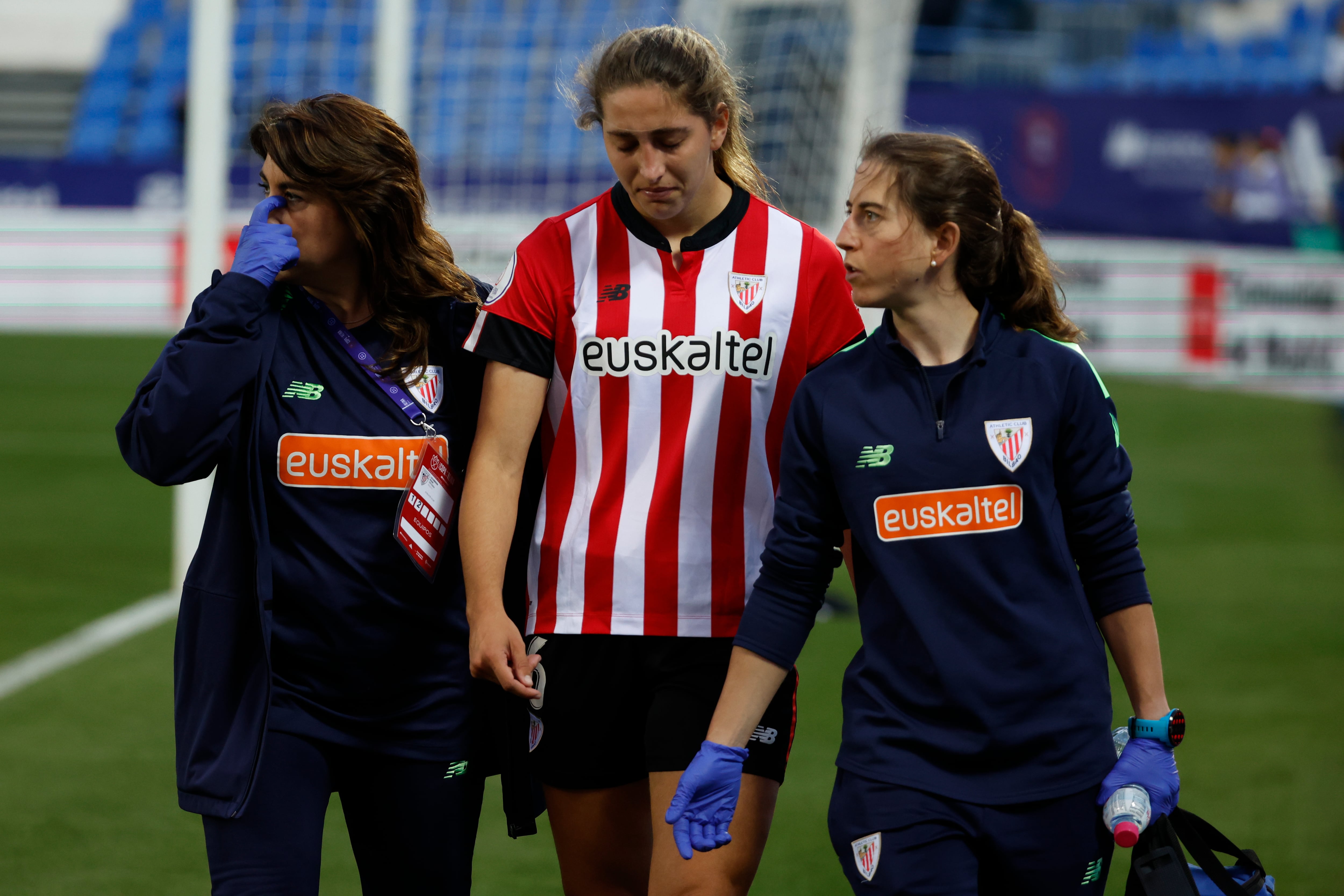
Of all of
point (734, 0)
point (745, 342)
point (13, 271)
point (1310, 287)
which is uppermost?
point (734, 0)

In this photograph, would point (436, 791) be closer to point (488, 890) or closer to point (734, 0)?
point (488, 890)

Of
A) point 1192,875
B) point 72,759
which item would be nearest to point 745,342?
point 1192,875

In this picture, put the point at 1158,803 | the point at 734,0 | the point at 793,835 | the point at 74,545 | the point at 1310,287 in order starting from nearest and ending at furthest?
the point at 1158,803 → the point at 793,835 → the point at 74,545 → the point at 734,0 → the point at 1310,287

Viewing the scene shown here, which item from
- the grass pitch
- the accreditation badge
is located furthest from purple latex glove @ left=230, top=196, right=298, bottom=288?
the grass pitch

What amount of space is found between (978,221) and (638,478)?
750 mm

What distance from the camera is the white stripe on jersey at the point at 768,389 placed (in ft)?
8.71

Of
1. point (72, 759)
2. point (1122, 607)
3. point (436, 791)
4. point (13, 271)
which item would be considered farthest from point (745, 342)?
point (13, 271)

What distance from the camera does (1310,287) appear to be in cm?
1395

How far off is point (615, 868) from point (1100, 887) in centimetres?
89

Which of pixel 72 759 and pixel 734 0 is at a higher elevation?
pixel 734 0

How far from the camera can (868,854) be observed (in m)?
2.27

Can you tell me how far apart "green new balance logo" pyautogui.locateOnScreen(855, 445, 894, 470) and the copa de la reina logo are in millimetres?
403

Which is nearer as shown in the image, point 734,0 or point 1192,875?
point 1192,875

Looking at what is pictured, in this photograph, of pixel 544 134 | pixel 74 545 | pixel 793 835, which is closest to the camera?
pixel 793 835
